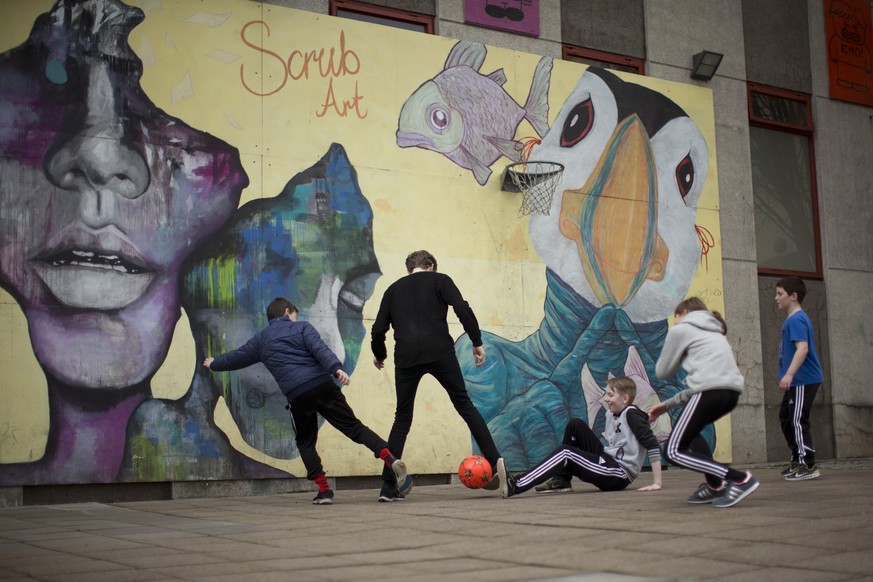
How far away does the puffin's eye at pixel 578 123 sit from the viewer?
1284 centimetres

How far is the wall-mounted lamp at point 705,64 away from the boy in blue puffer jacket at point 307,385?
804cm

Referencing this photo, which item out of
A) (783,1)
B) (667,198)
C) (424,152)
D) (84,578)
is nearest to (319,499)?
(84,578)

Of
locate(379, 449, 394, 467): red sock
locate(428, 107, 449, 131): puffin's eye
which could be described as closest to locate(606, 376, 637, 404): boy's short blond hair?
locate(379, 449, 394, 467): red sock

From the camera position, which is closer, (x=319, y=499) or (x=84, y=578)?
(x=84, y=578)

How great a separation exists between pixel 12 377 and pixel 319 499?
306 centimetres

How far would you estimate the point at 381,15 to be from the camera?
40.2 feet

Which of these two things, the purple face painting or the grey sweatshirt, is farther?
the purple face painting

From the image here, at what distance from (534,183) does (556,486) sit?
4.40 metres

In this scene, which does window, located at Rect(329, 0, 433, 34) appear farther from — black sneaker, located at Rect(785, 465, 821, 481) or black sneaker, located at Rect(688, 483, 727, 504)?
black sneaker, located at Rect(688, 483, 727, 504)

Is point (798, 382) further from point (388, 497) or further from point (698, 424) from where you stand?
point (388, 497)

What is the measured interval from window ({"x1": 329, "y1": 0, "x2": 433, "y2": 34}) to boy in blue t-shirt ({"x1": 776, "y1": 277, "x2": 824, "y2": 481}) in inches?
217

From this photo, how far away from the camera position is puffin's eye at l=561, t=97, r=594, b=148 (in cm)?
1284

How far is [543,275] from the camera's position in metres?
12.4

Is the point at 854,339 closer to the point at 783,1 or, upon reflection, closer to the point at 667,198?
the point at 667,198
